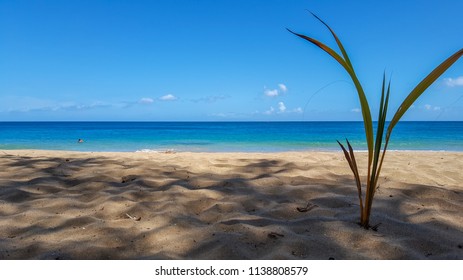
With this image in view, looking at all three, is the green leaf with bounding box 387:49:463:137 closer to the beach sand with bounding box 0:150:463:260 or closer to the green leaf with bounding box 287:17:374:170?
the green leaf with bounding box 287:17:374:170

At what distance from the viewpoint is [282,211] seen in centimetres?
200

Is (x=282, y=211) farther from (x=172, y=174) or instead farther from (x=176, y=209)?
(x=172, y=174)

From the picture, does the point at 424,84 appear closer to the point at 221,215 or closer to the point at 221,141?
the point at 221,215

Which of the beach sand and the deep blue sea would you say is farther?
the deep blue sea

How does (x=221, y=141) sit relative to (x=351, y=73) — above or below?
below

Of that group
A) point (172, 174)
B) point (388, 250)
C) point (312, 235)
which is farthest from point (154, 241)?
point (172, 174)

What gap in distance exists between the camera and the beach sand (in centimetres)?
151

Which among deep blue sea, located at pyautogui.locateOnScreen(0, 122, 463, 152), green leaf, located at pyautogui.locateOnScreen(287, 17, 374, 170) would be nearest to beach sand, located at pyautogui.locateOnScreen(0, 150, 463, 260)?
green leaf, located at pyautogui.locateOnScreen(287, 17, 374, 170)

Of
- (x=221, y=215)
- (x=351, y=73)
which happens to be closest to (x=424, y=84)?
(x=351, y=73)

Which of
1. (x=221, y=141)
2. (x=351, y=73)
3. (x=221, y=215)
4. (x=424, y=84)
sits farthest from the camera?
(x=221, y=141)

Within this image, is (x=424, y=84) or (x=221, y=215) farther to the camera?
(x=221, y=215)

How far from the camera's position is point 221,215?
6.40 ft

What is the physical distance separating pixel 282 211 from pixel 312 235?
37 centimetres
